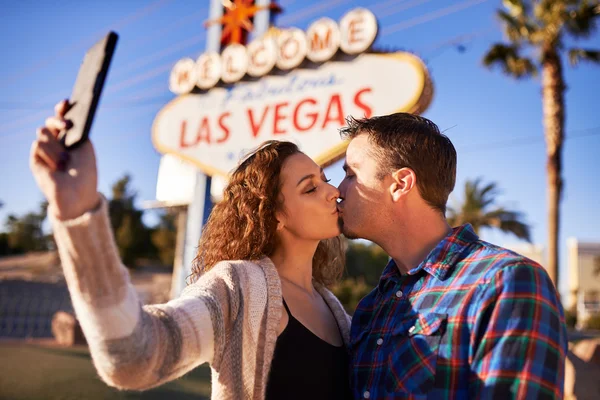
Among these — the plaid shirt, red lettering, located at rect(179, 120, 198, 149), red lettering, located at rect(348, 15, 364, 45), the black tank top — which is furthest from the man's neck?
red lettering, located at rect(179, 120, 198, 149)

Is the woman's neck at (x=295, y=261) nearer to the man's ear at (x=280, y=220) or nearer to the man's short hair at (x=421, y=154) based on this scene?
the man's ear at (x=280, y=220)

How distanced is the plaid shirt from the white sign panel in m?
4.89

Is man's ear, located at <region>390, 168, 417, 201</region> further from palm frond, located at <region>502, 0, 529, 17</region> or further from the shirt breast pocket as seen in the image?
palm frond, located at <region>502, 0, 529, 17</region>

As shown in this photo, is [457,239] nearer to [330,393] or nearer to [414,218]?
[414,218]

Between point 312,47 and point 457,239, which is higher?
Result: point 312,47

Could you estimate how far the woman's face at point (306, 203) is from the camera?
2.60 meters

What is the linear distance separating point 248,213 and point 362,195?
0.52 m

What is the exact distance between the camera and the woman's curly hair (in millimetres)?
2517

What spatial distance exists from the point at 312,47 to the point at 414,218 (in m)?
6.45

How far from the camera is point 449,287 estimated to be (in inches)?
78.8

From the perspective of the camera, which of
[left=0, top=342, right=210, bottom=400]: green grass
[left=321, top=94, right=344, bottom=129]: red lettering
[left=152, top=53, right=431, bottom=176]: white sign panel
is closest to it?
[left=0, top=342, right=210, bottom=400]: green grass

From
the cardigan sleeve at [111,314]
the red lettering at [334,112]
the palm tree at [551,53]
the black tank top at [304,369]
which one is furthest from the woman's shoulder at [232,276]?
the palm tree at [551,53]

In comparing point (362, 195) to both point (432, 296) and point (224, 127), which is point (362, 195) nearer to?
point (432, 296)

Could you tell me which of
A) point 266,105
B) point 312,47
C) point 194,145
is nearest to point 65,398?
point 194,145
